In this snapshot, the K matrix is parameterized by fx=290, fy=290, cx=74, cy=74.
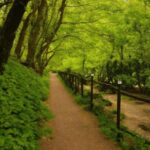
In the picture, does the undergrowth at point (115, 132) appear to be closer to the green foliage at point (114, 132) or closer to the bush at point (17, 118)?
the green foliage at point (114, 132)

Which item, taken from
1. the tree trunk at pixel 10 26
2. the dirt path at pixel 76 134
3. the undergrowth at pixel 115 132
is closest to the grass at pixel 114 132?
the undergrowth at pixel 115 132

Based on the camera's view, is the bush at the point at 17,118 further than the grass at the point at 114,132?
No

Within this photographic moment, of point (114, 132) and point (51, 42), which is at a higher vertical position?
point (51, 42)

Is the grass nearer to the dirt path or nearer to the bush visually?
the dirt path

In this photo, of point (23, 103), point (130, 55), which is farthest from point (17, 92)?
point (130, 55)

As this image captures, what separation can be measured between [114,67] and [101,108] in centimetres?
1588

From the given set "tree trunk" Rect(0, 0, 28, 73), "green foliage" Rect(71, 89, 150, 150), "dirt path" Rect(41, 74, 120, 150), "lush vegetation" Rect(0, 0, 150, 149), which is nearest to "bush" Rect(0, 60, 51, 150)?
"lush vegetation" Rect(0, 0, 150, 149)

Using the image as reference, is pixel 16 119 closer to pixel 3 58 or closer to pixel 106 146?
pixel 106 146

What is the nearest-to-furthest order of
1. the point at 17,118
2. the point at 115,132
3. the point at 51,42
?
the point at 17,118 → the point at 115,132 → the point at 51,42

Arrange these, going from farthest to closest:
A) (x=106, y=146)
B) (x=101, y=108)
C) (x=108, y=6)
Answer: (x=108, y=6)
(x=101, y=108)
(x=106, y=146)

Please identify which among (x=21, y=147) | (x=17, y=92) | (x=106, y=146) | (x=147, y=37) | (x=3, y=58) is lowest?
(x=106, y=146)

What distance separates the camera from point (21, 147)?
5.56 meters

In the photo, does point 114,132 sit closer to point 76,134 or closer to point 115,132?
point 115,132

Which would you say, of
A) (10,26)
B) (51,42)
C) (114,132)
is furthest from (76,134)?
(51,42)
